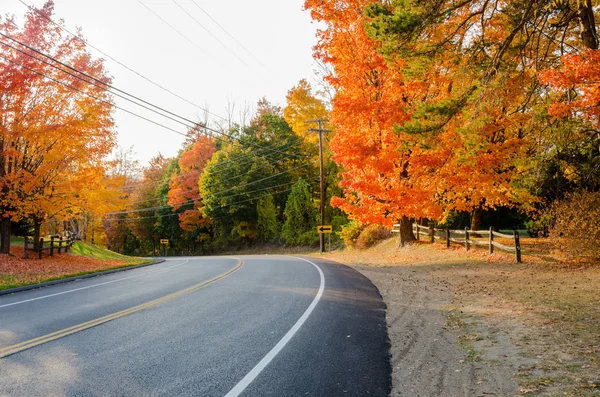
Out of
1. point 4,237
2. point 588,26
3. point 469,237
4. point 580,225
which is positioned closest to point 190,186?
point 4,237

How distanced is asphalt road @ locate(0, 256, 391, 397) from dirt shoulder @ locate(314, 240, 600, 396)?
48cm

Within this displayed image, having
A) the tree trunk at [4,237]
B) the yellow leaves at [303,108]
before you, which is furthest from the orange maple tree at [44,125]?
the yellow leaves at [303,108]

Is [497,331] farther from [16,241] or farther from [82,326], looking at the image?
[16,241]

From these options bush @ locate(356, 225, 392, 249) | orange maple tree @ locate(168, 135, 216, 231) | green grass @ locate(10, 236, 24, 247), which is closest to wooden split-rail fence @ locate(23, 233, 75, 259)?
green grass @ locate(10, 236, 24, 247)

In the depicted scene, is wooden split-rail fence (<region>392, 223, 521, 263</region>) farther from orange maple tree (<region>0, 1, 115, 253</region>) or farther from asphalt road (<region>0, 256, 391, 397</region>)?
orange maple tree (<region>0, 1, 115, 253</region>)

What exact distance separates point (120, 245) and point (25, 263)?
173ft

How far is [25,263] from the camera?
1830 centimetres

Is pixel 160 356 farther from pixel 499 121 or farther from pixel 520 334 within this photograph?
pixel 499 121

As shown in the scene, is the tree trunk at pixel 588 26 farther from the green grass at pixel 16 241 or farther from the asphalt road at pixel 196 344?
the green grass at pixel 16 241

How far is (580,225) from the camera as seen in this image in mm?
13711

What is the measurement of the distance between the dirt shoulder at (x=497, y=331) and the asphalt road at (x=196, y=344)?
48cm

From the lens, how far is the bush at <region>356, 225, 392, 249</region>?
30797 millimetres

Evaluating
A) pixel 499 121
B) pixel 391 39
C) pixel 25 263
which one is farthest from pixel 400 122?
pixel 25 263

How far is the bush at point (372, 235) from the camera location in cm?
3080
